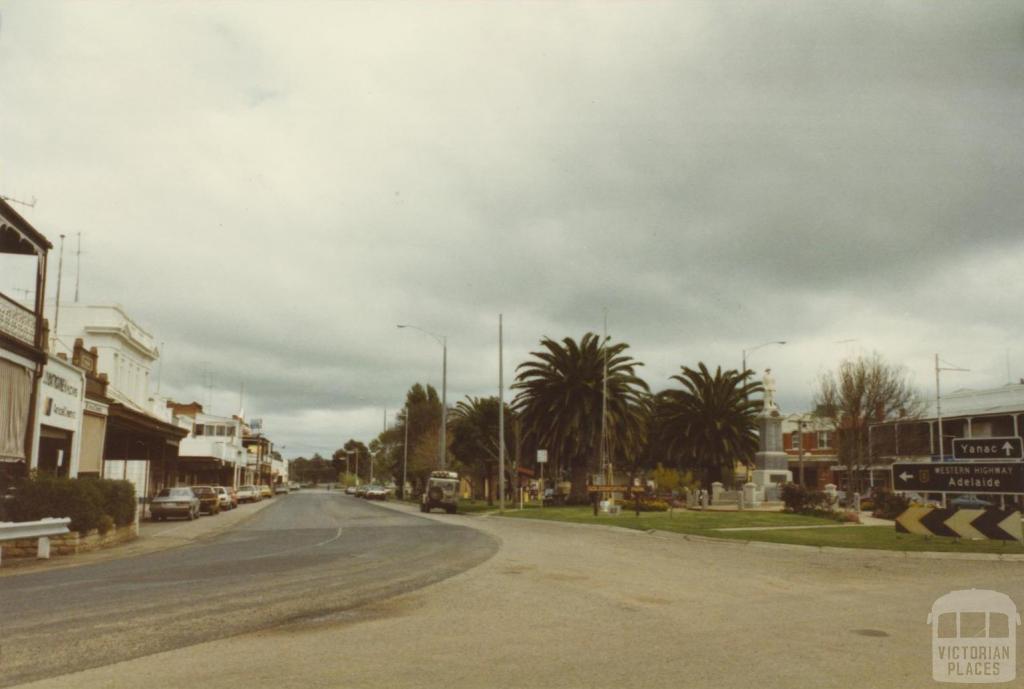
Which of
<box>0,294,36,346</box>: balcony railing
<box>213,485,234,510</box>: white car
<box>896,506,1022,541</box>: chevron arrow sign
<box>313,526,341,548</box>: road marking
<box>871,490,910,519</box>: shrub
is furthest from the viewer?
<box>213,485,234,510</box>: white car

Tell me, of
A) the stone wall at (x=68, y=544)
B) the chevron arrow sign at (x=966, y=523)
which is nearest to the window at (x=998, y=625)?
the chevron arrow sign at (x=966, y=523)

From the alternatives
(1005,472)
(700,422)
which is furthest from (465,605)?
(700,422)

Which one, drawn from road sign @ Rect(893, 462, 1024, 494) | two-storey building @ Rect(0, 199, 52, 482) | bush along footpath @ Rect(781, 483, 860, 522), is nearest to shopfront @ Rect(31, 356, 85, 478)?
two-storey building @ Rect(0, 199, 52, 482)

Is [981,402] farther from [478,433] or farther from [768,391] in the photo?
[478,433]

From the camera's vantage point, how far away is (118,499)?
23828mm

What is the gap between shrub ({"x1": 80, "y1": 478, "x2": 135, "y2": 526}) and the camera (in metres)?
22.6

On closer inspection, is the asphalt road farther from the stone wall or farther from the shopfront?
the shopfront

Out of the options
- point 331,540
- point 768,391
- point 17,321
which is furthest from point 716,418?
point 17,321

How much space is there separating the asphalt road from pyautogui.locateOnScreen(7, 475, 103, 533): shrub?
7.11 ft

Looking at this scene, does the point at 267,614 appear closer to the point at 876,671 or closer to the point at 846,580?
the point at 876,671

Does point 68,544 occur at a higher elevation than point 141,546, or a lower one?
higher

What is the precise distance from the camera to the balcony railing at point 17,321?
2125 centimetres

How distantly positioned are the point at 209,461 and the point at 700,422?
38739 millimetres

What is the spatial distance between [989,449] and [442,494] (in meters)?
31.2
